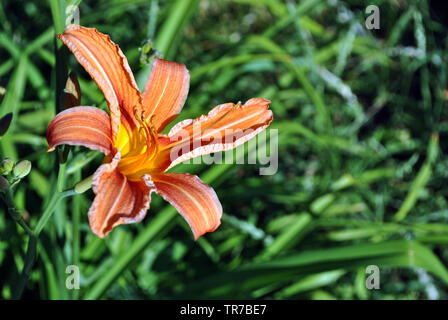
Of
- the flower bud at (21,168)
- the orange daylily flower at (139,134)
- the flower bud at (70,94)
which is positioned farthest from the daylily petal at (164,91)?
the flower bud at (21,168)

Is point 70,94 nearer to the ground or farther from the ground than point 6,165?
farther from the ground

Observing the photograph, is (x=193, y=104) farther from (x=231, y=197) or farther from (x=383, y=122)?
(x=383, y=122)

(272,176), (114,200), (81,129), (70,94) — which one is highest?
(272,176)

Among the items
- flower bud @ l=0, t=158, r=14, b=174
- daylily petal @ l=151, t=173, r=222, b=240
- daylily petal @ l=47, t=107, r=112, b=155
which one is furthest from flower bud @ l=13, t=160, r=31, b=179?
daylily petal @ l=151, t=173, r=222, b=240

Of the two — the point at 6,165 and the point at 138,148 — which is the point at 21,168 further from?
the point at 138,148

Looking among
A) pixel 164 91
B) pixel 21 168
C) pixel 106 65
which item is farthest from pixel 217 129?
pixel 21 168

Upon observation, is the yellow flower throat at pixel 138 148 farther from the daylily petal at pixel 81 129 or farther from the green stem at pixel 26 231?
the green stem at pixel 26 231
